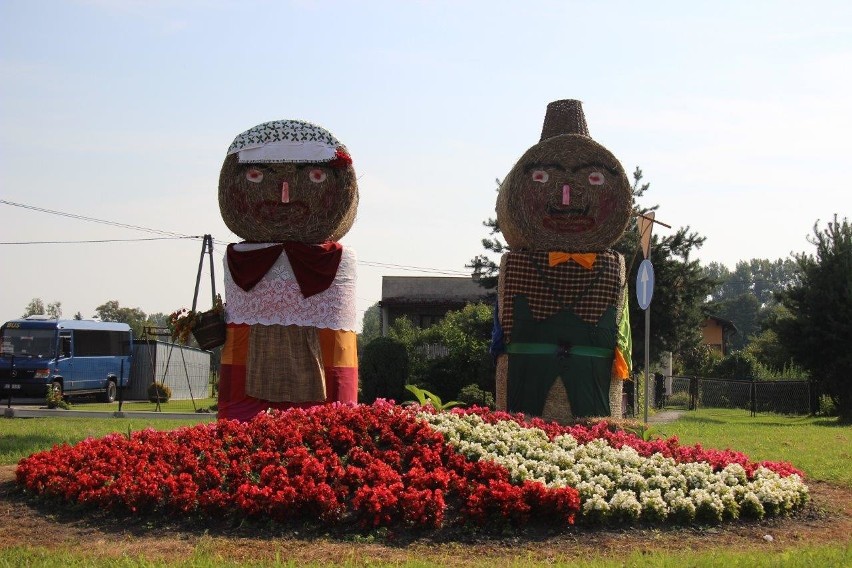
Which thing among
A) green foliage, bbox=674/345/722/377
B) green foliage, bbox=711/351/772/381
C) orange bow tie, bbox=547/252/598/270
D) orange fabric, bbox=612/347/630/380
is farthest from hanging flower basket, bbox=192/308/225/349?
green foliage, bbox=674/345/722/377

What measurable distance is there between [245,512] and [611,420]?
4.98 meters

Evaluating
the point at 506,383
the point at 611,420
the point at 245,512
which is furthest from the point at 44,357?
the point at 245,512

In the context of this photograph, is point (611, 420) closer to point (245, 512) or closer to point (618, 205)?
point (618, 205)

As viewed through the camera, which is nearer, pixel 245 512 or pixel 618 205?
pixel 245 512

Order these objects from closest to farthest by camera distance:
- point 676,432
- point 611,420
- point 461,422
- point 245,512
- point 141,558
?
point 141,558, point 245,512, point 461,422, point 611,420, point 676,432

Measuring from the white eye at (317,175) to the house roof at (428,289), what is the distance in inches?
1012

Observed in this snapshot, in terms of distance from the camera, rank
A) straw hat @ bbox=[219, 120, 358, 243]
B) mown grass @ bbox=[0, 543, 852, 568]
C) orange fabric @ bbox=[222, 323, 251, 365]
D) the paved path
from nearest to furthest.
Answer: mown grass @ bbox=[0, 543, 852, 568] → orange fabric @ bbox=[222, 323, 251, 365] → straw hat @ bbox=[219, 120, 358, 243] → the paved path

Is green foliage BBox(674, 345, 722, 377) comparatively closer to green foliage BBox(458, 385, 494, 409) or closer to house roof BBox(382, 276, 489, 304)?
house roof BBox(382, 276, 489, 304)

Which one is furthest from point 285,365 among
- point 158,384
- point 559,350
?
point 158,384

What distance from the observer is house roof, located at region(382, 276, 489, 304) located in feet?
121

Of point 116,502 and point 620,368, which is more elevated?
point 620,368

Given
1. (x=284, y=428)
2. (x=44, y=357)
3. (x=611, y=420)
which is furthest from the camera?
(x=44, y=357)

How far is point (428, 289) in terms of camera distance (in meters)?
38.3

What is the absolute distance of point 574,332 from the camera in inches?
454
